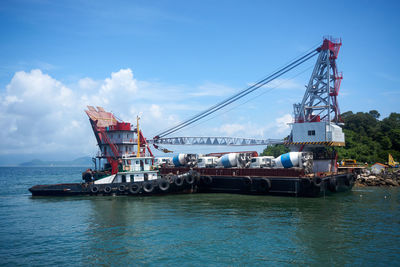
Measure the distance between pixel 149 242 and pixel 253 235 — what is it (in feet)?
20.7

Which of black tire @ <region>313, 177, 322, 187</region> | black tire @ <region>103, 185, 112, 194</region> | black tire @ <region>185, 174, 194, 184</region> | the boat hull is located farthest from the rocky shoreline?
black tire @ <region>103, 185, 112, 194</region>

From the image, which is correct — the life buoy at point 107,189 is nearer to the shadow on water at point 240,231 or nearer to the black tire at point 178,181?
the shadow on water at point 240,231

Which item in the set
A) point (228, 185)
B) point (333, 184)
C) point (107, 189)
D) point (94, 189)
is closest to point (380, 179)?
point (333, 184)

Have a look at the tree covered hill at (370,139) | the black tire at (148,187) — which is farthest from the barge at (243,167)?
the tree covered hill at (370,139)

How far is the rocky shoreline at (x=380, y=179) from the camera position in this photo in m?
44.9

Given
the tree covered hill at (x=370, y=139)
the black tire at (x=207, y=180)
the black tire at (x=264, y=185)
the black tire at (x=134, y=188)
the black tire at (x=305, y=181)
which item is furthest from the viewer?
the tree covered hill at (x=370, y=139)

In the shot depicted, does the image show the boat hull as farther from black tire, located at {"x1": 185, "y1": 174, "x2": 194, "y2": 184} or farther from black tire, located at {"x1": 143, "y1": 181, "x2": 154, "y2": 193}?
black tire, located at {"x1": 185, "y1": 174, "x2": 194, "y2": 184}

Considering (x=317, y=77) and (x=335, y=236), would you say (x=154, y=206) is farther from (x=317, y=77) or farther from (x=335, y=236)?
(x=317, y=77)

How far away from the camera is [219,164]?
41.7 meters

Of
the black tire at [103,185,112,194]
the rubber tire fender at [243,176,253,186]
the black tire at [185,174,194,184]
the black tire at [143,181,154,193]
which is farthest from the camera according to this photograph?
the black tire at [185,174,194,184]

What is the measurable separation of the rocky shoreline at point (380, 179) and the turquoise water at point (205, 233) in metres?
14.4

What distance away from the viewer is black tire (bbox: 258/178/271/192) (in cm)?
3472

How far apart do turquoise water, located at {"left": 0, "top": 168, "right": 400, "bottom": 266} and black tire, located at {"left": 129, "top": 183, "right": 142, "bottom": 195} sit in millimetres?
4291

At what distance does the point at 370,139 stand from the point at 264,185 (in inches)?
1987
